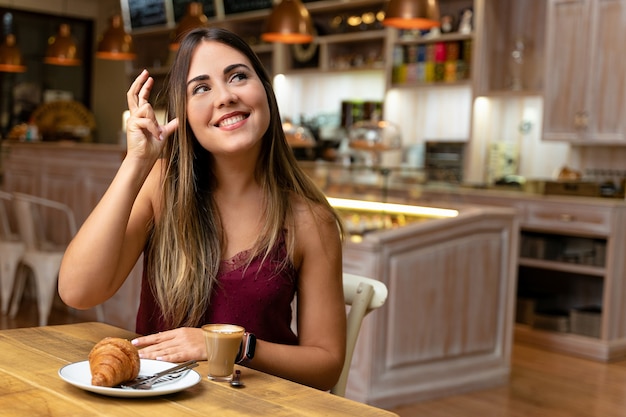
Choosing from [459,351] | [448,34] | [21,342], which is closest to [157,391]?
[21,342]

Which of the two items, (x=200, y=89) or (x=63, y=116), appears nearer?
(x=200, y=89)

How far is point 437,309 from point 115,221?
8.99 ft

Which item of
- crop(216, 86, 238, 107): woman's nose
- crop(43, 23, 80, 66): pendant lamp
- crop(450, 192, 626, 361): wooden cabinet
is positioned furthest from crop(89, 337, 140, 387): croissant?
crop(43, 23, 80, 66): pendant lamp

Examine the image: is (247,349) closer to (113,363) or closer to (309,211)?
(113,363)

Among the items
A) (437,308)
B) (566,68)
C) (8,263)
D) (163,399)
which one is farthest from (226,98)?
(566,68)

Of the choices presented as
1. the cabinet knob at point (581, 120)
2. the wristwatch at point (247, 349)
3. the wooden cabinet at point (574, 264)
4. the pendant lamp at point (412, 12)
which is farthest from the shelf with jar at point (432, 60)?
the wristwatch at point (247, 349)

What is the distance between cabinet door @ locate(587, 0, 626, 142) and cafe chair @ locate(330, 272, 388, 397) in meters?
4.15

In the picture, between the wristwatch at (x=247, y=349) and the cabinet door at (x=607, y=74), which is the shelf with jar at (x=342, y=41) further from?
the wristwatch at (x=247, y=349)

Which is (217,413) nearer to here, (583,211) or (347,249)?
(347,249)

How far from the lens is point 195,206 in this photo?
1.90m

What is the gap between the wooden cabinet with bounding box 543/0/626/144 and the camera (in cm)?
577

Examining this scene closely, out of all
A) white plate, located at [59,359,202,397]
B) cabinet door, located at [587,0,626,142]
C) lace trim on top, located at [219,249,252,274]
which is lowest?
white plate, located at [59,359,202,397]

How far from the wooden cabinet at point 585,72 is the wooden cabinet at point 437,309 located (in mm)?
1637

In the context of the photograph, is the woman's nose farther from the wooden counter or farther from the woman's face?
the wooden counter
